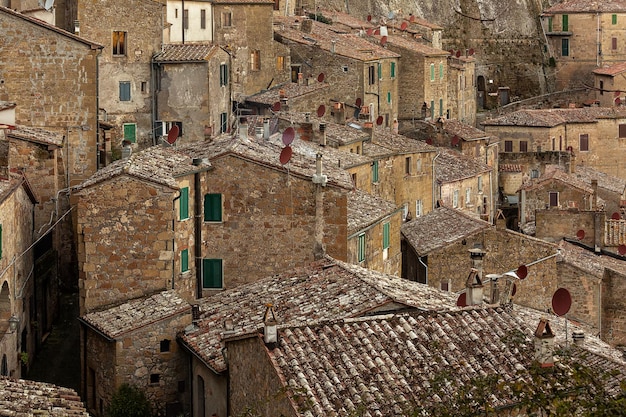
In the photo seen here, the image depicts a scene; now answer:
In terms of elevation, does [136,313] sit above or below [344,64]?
below

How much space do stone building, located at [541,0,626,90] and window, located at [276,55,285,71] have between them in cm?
3599

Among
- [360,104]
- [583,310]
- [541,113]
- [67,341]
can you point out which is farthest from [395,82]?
[67,341]

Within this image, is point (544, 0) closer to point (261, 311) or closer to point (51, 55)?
point (51, 55)

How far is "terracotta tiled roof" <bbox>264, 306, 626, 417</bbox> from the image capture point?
22547 millimetres

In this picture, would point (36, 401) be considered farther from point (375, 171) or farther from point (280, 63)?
point (280, 63)

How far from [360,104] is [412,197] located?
788 cm

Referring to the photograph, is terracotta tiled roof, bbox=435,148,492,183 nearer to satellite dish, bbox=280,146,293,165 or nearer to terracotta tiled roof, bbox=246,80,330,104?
terracotta tiled roof, bbox=246,80,330,104

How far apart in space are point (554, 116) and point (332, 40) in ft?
55.9

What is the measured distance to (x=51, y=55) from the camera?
130 ft

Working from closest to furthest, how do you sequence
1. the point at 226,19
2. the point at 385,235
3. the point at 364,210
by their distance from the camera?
the point at 364,210
the point at 385,235
the point at 226,19

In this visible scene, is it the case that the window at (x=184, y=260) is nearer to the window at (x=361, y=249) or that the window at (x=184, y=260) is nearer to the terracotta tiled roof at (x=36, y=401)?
the window at (x=361, y=249)

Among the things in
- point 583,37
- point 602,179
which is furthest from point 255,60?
point 583,37

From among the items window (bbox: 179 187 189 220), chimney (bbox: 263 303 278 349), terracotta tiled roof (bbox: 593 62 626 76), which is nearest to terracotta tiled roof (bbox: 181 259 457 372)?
window (bbox: 179 187 189 220)

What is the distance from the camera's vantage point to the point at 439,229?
45.0 meters
